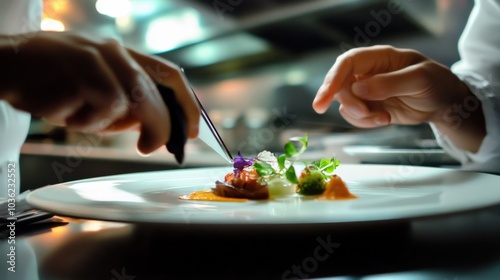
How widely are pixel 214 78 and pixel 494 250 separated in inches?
144

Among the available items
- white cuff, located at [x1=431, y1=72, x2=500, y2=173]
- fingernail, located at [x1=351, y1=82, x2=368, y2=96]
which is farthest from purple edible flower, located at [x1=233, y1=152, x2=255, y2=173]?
white cuff, located at [x1=431, y1=72, x2=500, y2=173]

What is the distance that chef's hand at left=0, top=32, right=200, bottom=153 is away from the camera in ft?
1.43

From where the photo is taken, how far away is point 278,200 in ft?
2.02

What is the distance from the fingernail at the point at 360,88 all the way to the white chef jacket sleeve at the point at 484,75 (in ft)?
1.40

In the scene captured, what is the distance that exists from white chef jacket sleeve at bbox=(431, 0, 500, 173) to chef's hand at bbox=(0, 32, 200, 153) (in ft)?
3.42

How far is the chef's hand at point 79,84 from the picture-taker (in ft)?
1.43

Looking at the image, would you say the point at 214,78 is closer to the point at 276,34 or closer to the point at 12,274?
the point at 276,34

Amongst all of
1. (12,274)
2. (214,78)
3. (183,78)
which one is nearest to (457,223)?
(183,78)

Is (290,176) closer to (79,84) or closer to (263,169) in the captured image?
(263,169)

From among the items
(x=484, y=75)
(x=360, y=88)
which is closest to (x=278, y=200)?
(x=360, y=88)

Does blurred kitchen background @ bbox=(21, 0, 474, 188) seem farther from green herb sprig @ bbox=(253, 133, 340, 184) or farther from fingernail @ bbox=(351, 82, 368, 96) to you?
green herb sprig @ bbox=(253, 133, 340, 184)

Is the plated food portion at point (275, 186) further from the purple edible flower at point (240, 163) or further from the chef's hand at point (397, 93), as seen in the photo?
the chef's hand at point (397, 93)

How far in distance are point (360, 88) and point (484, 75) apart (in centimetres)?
75

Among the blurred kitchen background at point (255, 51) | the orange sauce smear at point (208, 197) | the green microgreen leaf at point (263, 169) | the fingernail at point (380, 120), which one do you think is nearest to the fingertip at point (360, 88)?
the fingernail at point (380, 120)
